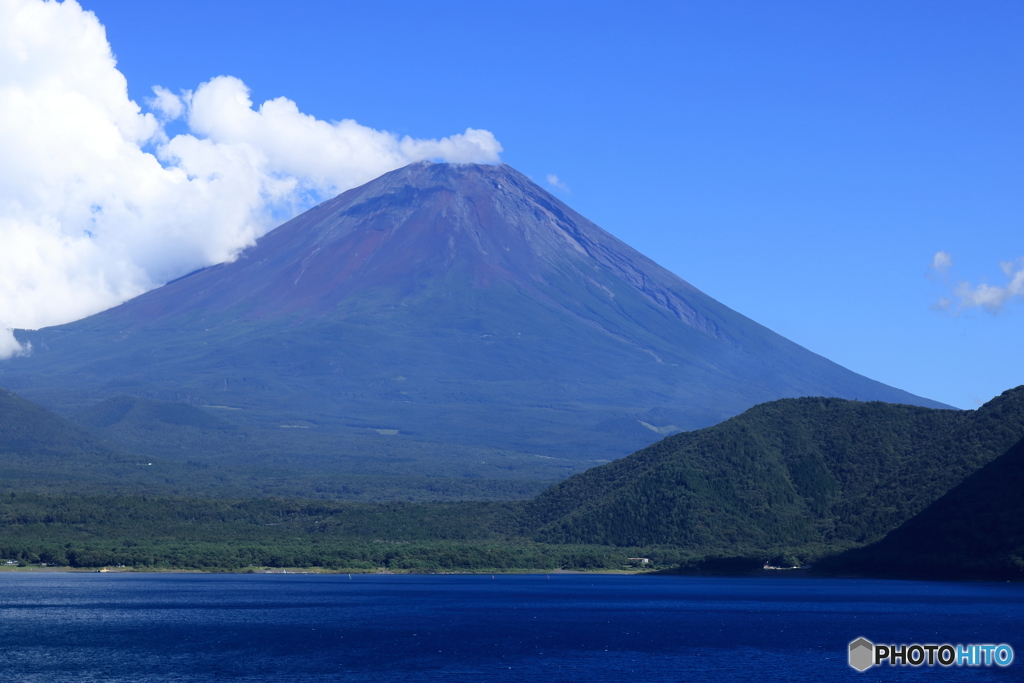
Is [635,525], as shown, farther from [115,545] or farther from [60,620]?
[60,620]

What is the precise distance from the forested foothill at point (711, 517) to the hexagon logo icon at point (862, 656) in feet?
188

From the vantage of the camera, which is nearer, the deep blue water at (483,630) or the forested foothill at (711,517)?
the deep blue water at (483,630)

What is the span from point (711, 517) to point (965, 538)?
137ft

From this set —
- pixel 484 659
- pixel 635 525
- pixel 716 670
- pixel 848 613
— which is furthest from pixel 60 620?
pixel 635 525

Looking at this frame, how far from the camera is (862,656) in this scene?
78.3 meters

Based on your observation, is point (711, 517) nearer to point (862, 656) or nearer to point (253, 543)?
point (253, 543)

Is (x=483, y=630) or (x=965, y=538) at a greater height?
(x=965, y=538)

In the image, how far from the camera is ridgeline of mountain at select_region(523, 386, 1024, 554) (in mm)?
155750

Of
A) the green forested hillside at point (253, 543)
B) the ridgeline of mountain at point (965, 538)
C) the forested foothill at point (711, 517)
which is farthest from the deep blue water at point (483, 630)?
the green forested hillside at point (253, 543)

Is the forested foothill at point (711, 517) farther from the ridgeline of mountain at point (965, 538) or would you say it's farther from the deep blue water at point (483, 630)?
the deep blue water at point (483, 630)

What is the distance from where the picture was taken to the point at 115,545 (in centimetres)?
17050

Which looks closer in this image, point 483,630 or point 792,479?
point 483,630

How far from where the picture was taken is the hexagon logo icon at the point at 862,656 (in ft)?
253

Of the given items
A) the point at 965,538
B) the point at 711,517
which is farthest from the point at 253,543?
the point at 965,538
